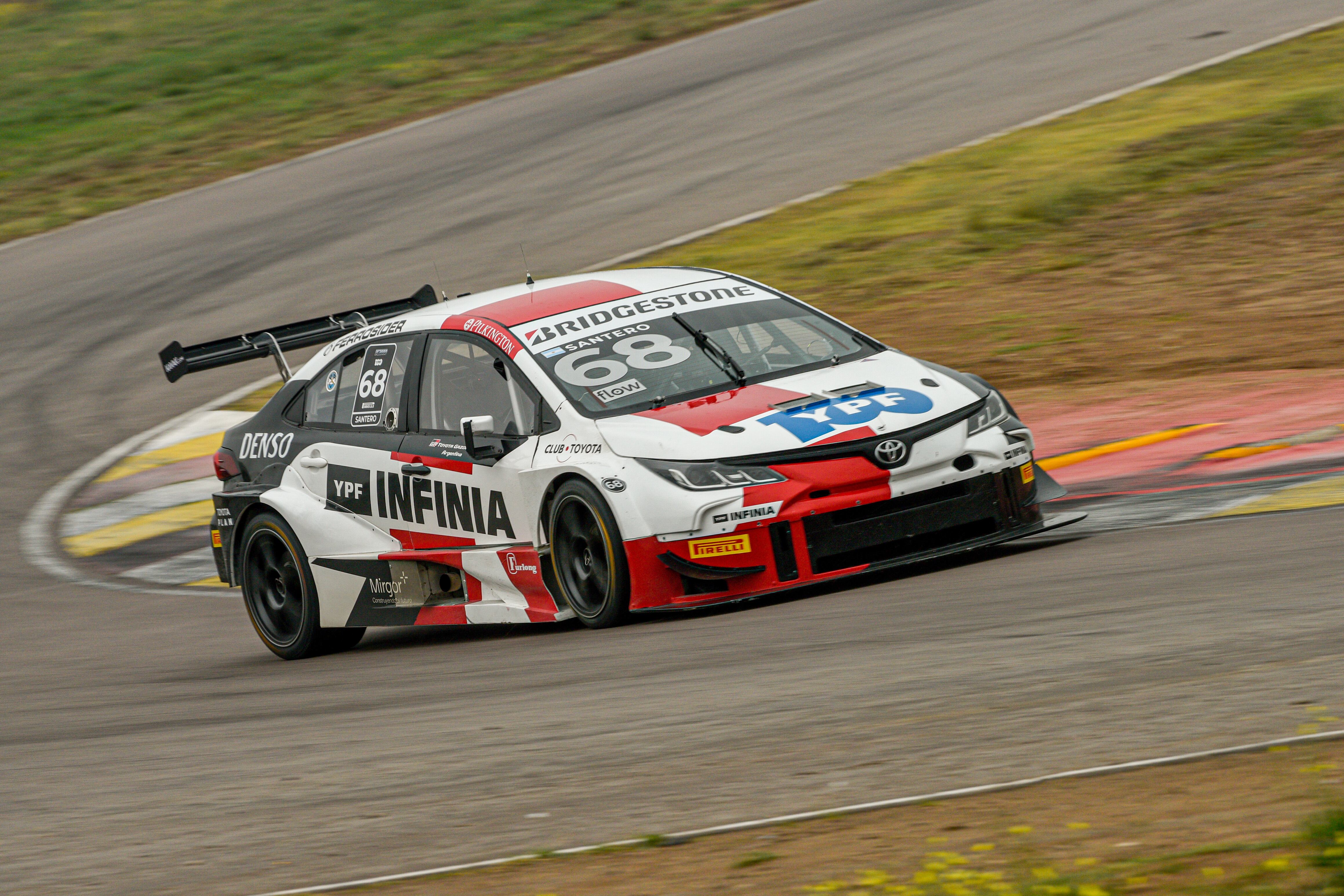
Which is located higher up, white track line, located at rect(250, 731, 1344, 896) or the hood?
the hood

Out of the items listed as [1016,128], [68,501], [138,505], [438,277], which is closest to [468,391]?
[138,505]

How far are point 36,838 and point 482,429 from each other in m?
2.94

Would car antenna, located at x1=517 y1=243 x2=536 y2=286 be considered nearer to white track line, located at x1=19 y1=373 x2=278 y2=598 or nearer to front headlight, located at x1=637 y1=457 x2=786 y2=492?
front headlight, located at x1=637 y1=457 x2=786 y2=492

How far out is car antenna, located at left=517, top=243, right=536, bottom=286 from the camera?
9102 millimetres

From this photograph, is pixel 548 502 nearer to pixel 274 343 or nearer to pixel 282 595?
pixel 282 595

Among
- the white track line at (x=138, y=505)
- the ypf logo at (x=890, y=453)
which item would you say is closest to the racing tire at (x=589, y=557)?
the ypf logo at (x=890, y=453)

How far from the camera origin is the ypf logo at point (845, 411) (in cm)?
749

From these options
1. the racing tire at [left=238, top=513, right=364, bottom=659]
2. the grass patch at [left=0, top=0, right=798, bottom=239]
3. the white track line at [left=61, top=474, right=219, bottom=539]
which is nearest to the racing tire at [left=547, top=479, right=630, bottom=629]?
the racing tire at [left=238, top=513, right=364, bottom=659]

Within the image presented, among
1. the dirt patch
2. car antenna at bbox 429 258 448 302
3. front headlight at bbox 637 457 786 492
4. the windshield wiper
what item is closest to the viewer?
the dirt patch

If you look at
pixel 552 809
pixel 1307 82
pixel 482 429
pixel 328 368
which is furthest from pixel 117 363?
pixel 552 809

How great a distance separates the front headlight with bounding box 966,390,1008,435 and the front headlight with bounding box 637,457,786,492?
951 mm

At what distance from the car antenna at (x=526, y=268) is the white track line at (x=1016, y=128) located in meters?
0.56

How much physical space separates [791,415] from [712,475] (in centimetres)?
48

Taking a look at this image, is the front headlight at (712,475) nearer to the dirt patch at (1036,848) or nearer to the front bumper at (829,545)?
the front bumper at (829,545)
